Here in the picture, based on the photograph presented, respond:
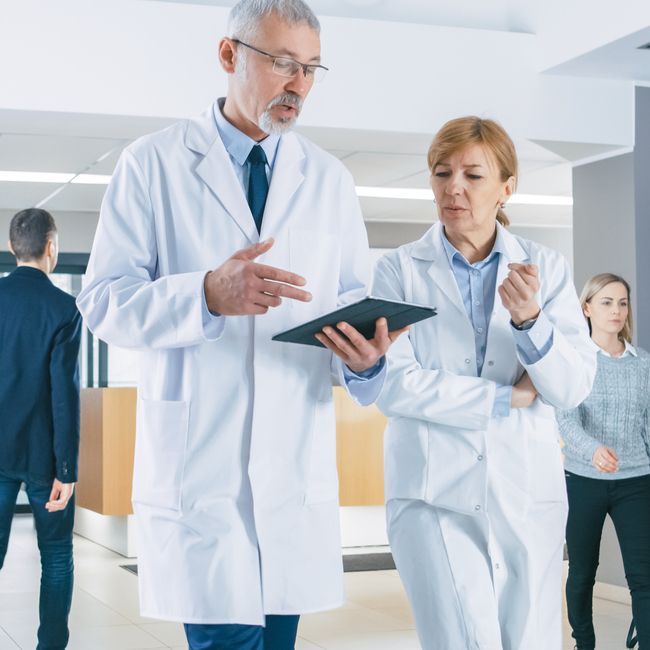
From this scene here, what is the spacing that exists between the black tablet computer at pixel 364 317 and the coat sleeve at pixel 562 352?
63 centimetres

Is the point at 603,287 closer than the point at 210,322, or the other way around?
the point at 210,322

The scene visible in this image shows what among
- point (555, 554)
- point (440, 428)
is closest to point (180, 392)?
point (440, 428)

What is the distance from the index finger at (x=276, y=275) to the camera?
170 centimetres

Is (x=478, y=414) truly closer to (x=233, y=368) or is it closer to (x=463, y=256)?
(x=463, y=256)

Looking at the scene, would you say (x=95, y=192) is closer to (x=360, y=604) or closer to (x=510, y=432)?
(x=360, y=604)

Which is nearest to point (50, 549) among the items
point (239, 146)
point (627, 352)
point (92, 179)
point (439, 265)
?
point (439, 265)

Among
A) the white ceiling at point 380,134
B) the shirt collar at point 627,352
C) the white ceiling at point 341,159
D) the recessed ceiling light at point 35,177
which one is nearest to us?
the shirt collar at point 627,352

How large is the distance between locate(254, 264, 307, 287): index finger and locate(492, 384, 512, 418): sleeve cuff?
0.96 m

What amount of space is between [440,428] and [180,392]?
85cm

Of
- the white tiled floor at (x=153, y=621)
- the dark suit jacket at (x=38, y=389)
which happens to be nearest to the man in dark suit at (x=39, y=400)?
the dark suit jacket at (x=38, y=389)

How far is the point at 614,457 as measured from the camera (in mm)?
4207

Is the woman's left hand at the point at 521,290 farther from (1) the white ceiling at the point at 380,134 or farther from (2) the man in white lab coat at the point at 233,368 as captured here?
(1) the white ceiling at the point at 380,134

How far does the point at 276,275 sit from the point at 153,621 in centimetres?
436

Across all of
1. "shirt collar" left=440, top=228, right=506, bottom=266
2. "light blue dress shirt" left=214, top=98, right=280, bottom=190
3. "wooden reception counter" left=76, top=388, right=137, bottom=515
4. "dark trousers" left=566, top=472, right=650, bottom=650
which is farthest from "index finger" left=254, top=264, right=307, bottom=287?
"wooden reception counter" left=76, top=388, right=137, bottom=515
